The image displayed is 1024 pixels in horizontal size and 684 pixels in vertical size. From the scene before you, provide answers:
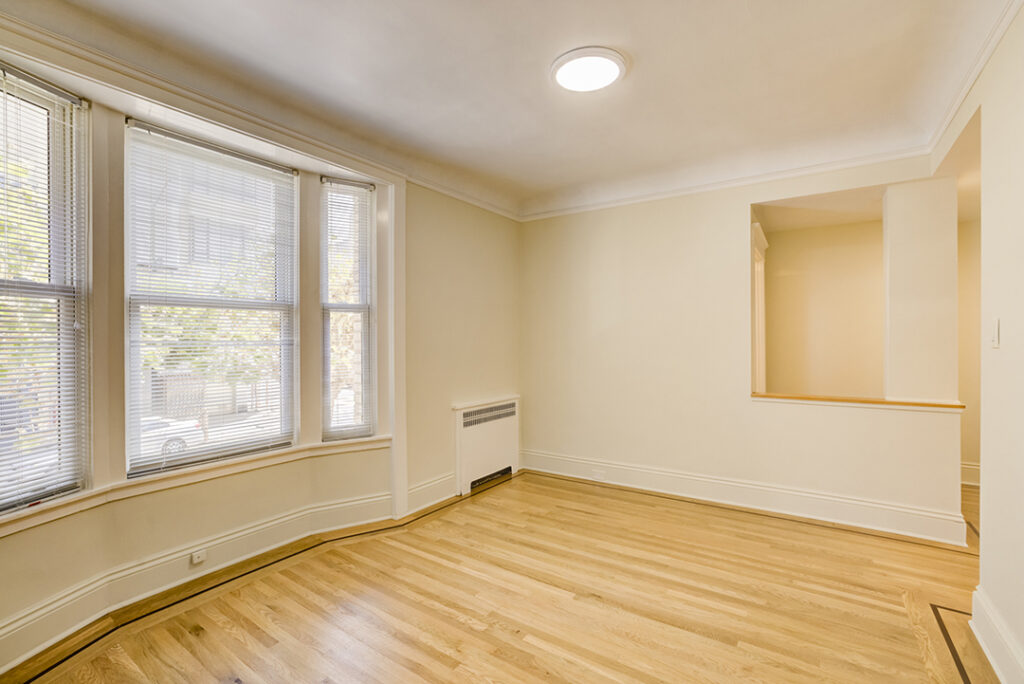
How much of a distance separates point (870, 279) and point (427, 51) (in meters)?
4.61

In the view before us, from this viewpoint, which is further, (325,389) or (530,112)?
(325,389)

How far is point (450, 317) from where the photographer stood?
4027mm

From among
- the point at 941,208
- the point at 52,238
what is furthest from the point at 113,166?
the point at 941,208

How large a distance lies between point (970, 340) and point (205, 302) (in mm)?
6498

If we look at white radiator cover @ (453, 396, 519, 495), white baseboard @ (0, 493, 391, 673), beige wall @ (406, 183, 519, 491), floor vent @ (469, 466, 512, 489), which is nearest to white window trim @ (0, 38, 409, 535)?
white baseboard @ (0, 493, 391, 673)

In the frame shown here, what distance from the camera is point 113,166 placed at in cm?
228

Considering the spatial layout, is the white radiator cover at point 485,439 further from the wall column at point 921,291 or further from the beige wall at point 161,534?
the wall column at point 921,291

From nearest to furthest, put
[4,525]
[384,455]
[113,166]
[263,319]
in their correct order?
[4,525] → [113,166] → [263,319] → [384,455]

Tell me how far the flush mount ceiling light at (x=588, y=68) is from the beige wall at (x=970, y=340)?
4211 mm

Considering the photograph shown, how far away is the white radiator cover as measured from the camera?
4070 mm

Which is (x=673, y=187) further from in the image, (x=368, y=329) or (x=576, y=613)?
(x=576, y=613)

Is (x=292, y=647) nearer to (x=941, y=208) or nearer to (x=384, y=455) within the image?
(x=384, y=455)

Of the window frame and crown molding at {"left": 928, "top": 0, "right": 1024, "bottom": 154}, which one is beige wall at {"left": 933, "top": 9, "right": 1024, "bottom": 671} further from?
the window frame

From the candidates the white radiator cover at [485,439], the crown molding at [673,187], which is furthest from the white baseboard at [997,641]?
the white radiator cover at [485,439]
